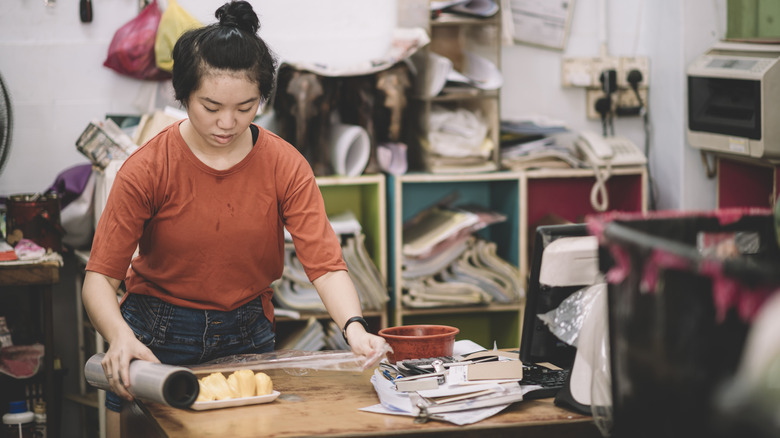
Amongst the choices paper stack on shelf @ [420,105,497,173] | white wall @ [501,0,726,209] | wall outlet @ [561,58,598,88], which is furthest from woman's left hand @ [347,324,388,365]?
wall outlet @ [561,58,598,88]

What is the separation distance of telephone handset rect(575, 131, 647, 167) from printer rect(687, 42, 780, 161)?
0.22 m

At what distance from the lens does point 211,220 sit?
176 cm

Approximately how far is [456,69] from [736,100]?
1.08 m

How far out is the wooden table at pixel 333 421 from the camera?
1329 millimetres

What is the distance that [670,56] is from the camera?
11.1ft

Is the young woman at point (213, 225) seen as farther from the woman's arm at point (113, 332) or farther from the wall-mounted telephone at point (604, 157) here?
the wall-mounted telephone at point (604, 157)

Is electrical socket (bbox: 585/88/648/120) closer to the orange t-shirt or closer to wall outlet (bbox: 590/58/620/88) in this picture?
wall outlet (bbox: 590/58/620/88)

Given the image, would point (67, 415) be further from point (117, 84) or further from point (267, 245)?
point (267, 245)

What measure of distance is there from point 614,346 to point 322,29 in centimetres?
261

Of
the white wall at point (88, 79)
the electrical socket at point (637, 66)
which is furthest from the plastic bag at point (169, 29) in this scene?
the electrical socket at point (637, 66)

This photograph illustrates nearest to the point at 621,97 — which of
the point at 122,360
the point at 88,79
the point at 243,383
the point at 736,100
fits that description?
the point at 736,100

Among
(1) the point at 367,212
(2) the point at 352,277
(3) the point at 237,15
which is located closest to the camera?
(3) the point at 237,15

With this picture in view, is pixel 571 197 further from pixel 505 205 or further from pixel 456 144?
pixel 456 144

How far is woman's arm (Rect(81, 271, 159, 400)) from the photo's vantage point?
1.47 m
